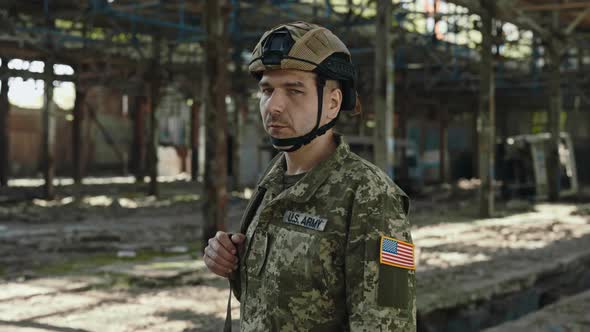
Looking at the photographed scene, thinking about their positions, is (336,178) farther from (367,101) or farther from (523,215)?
(367,101)

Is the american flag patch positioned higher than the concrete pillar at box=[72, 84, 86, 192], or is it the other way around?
the concrete pillar at box=[72, 84, 86, 192]

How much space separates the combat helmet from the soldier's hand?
320mm

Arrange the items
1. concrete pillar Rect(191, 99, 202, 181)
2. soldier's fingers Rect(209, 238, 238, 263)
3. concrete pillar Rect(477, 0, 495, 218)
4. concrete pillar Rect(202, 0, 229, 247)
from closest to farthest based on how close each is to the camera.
Answer: soldier's fingers Rect(209, 238, 238, 263) < concrete pillar Rect(202, 0, 229, 247) < concrete pillar Rect(477, 0, 495, 218) < concrete pillar Rect(191, 99, 202, 181)

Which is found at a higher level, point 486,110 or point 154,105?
point 154,105

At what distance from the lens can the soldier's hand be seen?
1903 millimetres

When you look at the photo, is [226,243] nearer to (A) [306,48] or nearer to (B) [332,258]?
(B) [332,258]

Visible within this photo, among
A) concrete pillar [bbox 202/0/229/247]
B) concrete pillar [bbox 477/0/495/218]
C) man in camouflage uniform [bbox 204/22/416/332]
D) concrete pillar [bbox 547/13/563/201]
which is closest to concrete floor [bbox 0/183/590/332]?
concrete pillar [bbox 202/0/229/247]

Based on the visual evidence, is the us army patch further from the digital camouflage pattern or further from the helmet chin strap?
the helmet chin strap

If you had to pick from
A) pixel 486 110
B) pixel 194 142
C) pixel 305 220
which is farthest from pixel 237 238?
pixel 194 142

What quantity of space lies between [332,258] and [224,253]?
1.20 ft

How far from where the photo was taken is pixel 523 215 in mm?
14453

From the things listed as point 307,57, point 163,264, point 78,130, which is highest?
point 78,130

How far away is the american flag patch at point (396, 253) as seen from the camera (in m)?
1.60

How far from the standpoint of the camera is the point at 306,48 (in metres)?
1.72
